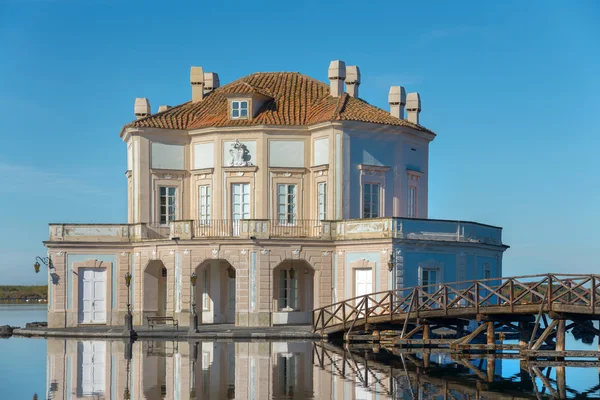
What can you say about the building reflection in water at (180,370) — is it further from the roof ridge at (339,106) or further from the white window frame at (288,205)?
the roof ridge at (339,106)

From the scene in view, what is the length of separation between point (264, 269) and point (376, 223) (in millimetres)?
4670

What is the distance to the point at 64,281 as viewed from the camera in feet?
154

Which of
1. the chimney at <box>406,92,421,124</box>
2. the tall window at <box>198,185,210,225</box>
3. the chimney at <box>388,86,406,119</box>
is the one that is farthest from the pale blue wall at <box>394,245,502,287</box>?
the tall window at <box>198,185,210,225</box>

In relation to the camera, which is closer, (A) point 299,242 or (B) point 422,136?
(A) point 299,242

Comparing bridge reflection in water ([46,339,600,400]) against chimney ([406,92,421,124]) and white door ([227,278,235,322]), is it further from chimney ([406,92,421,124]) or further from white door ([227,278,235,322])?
chimney ([406,92,421,124])

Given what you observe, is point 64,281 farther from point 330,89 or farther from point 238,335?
point 330,89

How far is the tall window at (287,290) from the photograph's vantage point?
153ft

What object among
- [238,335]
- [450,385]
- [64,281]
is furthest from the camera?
[64,281]

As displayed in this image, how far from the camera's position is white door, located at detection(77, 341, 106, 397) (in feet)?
89.4

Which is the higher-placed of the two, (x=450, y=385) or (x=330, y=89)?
(x=330, y=89)

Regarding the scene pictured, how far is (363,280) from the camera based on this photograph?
144ft

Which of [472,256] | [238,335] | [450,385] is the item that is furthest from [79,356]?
[472,256]

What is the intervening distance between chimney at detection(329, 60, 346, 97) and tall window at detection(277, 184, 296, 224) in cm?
514

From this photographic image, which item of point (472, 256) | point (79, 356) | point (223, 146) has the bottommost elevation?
point (79, 356)
